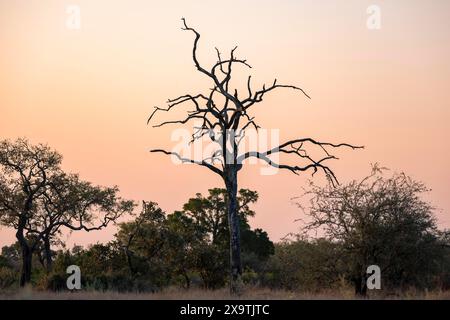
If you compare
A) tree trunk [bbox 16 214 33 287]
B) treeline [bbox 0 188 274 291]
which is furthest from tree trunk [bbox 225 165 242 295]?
tree trunk [bbox 16 214 33 287]

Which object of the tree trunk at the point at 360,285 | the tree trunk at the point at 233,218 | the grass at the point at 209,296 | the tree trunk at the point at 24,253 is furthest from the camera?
the tree trunk at the point at 24,253

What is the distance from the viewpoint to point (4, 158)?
1705 inches

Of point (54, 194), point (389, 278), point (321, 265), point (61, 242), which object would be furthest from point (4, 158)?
point (389, 278)

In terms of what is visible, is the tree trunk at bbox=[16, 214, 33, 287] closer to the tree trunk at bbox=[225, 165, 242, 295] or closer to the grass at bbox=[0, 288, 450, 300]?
the grass at bbox=[0, 288, 450, 300]

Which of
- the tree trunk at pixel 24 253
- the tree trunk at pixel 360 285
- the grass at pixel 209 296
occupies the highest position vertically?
the tree trunk at pixel 24 253

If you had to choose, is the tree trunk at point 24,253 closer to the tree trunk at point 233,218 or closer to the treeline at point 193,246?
the treeline at point 193,246

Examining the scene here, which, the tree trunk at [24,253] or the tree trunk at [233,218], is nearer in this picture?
the tree trunk at [233,218]

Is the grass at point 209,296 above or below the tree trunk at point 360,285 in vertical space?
below

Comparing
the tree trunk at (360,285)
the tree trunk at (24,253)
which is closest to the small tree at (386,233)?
the tree trunk at (360,285)

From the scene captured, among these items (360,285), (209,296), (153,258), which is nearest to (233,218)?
(209,296)

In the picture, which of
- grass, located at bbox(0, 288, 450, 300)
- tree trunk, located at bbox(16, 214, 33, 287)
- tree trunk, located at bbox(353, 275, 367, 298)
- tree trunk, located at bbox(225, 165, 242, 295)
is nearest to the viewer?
grass, located at bbox(0, 288, 450, 300)
